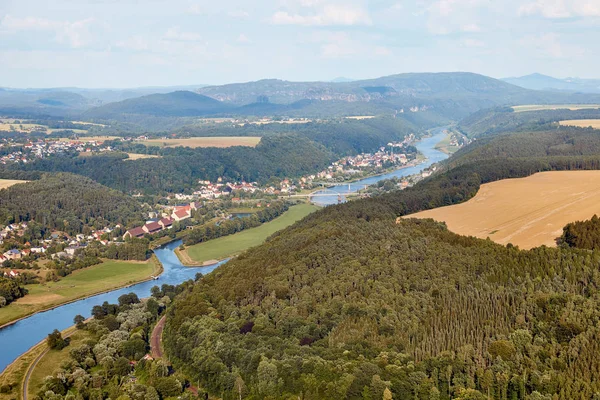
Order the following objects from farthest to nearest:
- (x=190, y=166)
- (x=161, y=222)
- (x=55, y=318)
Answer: (x=190, y=166) → (x=161, y=222) → (x=55, y=318)

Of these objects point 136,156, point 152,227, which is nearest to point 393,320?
point 152,227

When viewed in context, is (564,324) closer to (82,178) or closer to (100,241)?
(100,241)

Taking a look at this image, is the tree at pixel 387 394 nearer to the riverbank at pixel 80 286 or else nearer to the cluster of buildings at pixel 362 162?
the riverbank at pixel 80 286

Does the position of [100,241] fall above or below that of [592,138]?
below

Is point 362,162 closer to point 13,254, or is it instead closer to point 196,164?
point 196,164

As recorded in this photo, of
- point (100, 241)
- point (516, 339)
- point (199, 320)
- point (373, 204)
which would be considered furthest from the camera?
point (100, 241)

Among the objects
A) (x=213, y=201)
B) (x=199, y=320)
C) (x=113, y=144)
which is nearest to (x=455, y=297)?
(x=199, y=320)

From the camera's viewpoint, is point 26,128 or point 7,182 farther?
point 26,128
